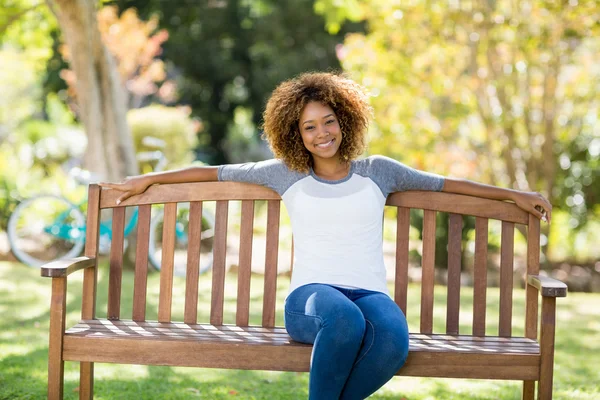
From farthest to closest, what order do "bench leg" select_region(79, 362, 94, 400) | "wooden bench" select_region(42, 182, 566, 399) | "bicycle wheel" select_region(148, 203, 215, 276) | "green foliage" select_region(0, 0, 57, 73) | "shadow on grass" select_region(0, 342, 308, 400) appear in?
"green foliage" select_region(0, 0, 57, 73), "bicycle wheel" select_region(148, 203, 215, 276), "shadow on grass" select_region(0, 342, 308, 400), "bench leg" select_region(79, 362, 94, 400), "wooden bench" select_region(42, 182, 566, 399)

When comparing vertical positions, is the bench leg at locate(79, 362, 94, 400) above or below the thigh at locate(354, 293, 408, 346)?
below

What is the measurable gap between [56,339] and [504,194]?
208 centimetres

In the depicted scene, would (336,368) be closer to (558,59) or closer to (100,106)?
(100,106)

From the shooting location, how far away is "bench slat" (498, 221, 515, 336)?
370 centimetres

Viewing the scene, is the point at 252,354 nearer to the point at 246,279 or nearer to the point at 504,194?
the point at 246,279

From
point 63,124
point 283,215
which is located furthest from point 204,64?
point 283,215

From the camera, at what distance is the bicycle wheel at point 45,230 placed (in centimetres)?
789

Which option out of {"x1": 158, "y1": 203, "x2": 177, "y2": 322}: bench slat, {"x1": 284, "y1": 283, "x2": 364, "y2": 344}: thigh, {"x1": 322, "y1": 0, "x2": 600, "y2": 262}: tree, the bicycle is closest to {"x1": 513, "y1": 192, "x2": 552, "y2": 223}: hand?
{"x1": 284, "y1": 283, "x2": 364, "y2": 344}: thigh

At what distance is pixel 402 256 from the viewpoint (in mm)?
3723

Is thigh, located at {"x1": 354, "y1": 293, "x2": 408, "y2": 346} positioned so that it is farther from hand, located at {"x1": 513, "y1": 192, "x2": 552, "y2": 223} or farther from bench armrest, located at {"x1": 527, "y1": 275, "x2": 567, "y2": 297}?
hand, located at {"x1": 513, "y1": 192, "x2": 552, "y2": 223}

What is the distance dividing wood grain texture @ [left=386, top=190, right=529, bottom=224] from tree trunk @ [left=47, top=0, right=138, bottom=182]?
5.11 metres

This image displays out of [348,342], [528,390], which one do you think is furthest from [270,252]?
[528,390]

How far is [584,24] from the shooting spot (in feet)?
26.2

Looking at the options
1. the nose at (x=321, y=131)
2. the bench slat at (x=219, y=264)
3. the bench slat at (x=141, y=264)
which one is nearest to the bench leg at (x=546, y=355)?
the nose at (x=321, y=131)
